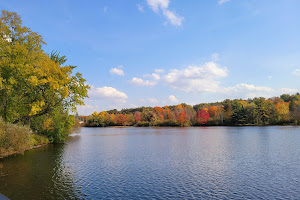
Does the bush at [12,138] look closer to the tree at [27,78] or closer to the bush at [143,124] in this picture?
the tree at [27,78]

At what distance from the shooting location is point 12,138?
30.2 m

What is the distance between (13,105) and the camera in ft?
120

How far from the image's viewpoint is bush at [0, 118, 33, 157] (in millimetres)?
29525

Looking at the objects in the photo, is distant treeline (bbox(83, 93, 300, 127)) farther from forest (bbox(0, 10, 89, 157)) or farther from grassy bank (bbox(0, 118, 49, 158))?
grassy bank (bbox(0, 118, 49, 158))

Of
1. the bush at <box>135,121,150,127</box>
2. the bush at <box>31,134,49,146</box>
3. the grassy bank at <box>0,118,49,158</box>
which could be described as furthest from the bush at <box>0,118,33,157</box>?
the bush at <box>135,121,150,127</box>

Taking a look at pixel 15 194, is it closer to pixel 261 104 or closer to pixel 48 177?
pixel 48 177

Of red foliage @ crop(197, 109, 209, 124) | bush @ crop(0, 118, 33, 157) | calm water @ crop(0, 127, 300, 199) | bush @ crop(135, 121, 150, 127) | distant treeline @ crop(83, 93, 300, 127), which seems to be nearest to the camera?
calm water @ crop(0, 127, 300, 199)

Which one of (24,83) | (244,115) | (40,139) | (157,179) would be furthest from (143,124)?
(157,179)

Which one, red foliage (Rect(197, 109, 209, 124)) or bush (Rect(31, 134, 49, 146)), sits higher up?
red foliage (Rect(197, 109, 209, 124))

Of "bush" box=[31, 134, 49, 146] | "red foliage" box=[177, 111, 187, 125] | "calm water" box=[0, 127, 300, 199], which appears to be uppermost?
"red foliage" box=[177, 111, 187, 125]

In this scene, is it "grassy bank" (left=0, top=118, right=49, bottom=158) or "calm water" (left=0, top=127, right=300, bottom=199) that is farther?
"grassy bank" (left=0, top=118, right=49, bottom=158)

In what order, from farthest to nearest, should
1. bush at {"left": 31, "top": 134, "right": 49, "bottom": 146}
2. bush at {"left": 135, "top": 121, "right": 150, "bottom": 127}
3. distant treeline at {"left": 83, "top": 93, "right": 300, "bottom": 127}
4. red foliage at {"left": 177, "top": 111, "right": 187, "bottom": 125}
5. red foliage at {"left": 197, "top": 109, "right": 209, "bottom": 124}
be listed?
1. bush at {"left": 135, "top": 121, "right": 150, "bottom": 127}
2. red foliage at {"left": 177, "top": 111, "right": 187, "bottom": 125}
3. red foliage at {"left": 197, "top": 109, "right": 209, "bottom": 124}
4. distant treeline at {"left": 83, "top": 93, "right": 300, "bottom": 127}
5. bush at {"left": 31, "top": 134, "right": 49, "bottom": 146}

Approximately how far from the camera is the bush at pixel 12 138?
29525mm

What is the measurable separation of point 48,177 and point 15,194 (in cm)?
537
